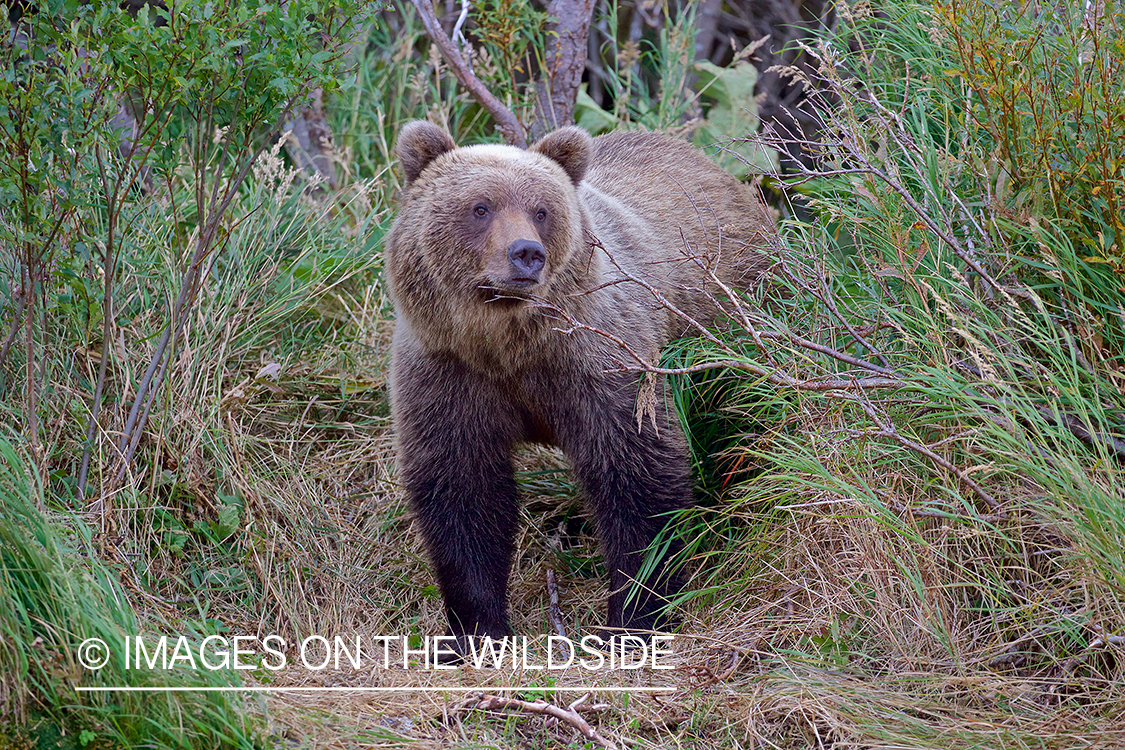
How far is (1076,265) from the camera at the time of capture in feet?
11.6

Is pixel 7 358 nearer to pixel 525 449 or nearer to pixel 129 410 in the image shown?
pixel 129 410

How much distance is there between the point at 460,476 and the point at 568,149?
4.35ft

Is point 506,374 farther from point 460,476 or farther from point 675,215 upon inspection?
point 675,215

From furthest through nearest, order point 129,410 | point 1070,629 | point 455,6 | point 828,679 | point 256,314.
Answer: point 455,6
point 256,314
point 129,410
point 828,679
point 1070,629

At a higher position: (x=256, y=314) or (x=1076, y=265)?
(x=1076, y=265)

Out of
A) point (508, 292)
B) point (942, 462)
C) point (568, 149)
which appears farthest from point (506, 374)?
point (942, 462)

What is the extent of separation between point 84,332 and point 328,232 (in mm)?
1682

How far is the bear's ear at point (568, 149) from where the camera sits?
14.0 feet

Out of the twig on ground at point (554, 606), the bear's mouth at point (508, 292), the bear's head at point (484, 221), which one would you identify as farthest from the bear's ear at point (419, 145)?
the twig on ground at point (554, 606)

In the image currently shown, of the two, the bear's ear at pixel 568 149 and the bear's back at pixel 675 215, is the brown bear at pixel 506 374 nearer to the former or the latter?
the bear's ear at pixel 568 149

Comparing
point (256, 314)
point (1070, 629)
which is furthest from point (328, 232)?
point (1070, 629)

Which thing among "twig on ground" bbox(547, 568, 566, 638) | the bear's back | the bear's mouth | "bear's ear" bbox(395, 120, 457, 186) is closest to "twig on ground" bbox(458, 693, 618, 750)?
"twig on ground" bbox(547, 568, 566, 638)

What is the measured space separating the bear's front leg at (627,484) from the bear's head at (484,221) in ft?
1.63

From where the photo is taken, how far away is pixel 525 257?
3723mm
